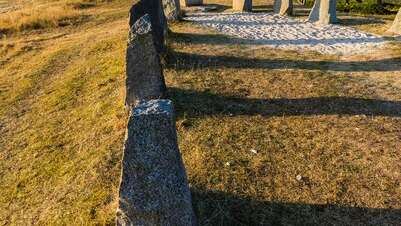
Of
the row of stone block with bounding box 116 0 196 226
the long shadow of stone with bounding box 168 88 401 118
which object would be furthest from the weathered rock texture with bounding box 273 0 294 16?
the row of stone block with bounding box 116 0 196 226

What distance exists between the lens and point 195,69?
13516 mm

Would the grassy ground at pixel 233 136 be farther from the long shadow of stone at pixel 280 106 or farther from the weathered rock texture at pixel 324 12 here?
the weathered rock texture at pixel 324 12

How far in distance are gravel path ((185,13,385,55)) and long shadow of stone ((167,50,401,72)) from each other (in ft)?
4.18

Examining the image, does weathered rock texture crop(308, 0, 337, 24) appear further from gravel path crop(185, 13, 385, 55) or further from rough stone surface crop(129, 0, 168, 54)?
rough stone surface crop(129, 0, 168, 54)

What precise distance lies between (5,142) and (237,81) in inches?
243

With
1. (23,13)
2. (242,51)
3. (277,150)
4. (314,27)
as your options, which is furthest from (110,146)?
(23,13)

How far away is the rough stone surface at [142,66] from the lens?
32.8 ft

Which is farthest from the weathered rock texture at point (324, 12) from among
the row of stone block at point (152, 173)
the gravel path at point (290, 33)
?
the row of stone block at point (152, 173)

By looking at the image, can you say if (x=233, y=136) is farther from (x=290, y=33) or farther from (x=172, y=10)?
(x=172, y=10)

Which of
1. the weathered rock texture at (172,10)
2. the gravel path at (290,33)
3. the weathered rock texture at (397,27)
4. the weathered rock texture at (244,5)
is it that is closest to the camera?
the gravel path at (290,33)

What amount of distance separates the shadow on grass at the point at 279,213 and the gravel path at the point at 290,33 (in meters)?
8.35

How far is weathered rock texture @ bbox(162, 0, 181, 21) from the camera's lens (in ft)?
64.0

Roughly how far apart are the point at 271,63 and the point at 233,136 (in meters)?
4.89

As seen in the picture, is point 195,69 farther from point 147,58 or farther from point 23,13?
point 23,13
